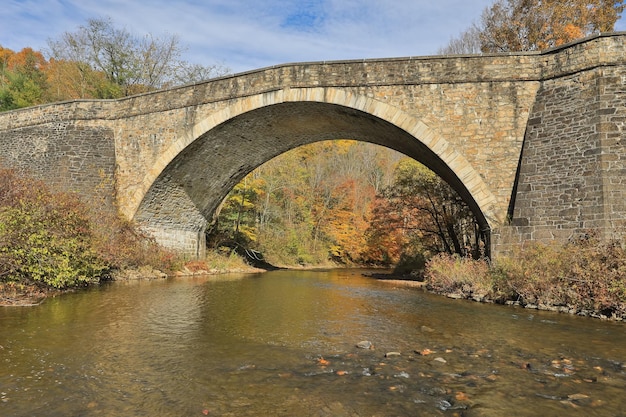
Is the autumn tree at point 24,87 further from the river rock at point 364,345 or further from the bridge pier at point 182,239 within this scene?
Answer: the river rock at point 364,345

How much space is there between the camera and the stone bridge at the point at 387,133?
434 inches

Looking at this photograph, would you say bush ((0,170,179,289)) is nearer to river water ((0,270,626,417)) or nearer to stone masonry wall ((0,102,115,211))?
river water ((0,270,626,417))

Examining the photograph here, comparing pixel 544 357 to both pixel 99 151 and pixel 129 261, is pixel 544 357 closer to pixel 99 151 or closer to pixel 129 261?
pixel 129 261

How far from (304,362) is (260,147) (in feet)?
48.2

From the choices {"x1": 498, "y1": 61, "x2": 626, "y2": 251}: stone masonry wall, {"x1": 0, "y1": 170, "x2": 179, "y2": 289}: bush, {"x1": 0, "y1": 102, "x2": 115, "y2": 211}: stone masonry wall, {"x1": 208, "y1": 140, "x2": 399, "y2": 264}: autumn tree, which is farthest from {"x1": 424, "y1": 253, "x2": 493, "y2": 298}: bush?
{"x1": 208, "y1": 140, "x2": 399, "y2": 264}: autumn tree

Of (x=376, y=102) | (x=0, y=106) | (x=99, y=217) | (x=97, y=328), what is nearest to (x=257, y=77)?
(x=376, y=102)

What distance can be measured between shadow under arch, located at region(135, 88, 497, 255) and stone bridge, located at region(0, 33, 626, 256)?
2.3 inches

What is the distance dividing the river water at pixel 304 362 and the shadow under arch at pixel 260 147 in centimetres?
563

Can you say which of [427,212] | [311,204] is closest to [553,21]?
[427,212]

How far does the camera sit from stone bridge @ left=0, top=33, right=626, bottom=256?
11031mm

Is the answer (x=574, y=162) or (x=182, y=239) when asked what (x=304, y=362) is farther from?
(x=182, y=239)

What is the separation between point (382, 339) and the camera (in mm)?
7078

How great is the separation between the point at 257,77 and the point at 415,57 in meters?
5.68

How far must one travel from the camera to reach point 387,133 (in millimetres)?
15742
